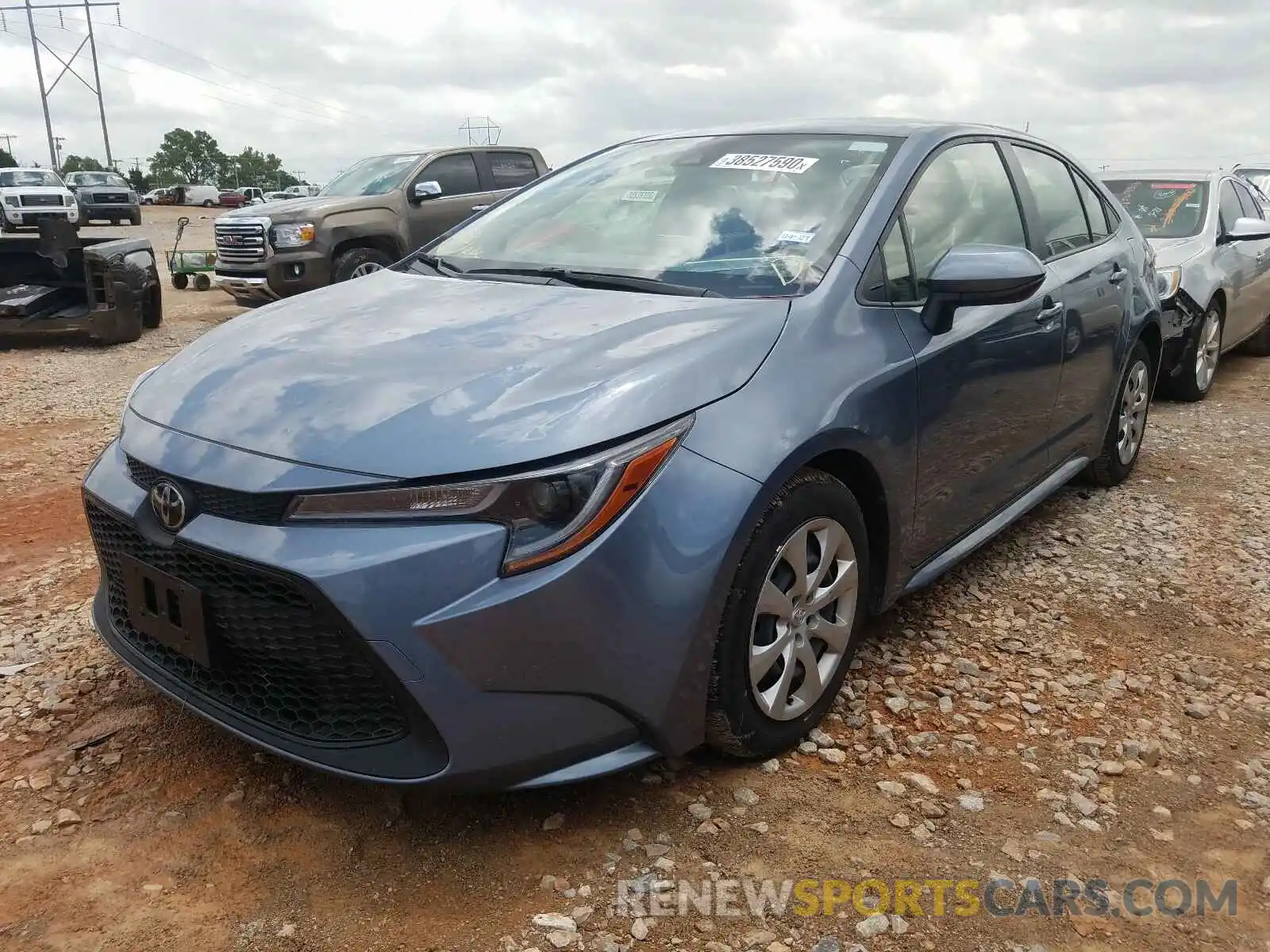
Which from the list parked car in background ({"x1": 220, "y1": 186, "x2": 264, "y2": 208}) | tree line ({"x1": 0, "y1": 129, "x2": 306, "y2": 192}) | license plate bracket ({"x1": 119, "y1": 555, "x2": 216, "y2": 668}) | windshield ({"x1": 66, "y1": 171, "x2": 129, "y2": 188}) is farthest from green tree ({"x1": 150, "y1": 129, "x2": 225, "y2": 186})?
license plate bracket ({"x1": 119, "y1": 555, "x2": 216, "y2": 668})

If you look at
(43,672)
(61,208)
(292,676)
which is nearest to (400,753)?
(292,676)

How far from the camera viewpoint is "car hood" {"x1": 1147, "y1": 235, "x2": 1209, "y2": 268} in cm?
638

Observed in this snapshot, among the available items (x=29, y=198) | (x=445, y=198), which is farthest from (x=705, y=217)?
(x=29, y=198)

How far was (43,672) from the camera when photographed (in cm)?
292

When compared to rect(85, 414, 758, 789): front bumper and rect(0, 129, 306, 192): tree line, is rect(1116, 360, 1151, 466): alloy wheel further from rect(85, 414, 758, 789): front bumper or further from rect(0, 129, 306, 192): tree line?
rect(0, 129, 306, 192): tree line

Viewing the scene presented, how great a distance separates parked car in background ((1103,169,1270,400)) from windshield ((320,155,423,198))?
6.86 m

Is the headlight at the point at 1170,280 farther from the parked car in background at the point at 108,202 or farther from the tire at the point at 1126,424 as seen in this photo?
the parked car in background at the point at 108,202

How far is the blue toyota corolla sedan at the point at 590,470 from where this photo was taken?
1.90 metres

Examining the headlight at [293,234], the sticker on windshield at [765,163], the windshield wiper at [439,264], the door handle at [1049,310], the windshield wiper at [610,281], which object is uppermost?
the sticker on windshield at [765,163]

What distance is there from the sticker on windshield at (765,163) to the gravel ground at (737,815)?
4.83 feet

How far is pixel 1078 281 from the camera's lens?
12.2ft

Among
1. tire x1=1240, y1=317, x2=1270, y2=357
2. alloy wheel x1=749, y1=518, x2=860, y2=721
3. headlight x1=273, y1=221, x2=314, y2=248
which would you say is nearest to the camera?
alloy wheel x1=749, y1=518, x2=860, y2=721

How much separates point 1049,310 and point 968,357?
688mm

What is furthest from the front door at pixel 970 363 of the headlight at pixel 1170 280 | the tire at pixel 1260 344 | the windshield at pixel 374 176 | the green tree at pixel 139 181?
the green tree at pixel 139 181
